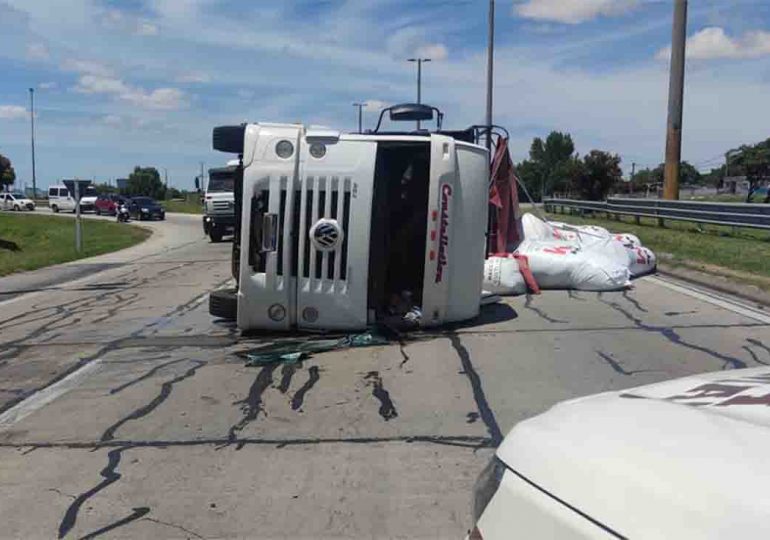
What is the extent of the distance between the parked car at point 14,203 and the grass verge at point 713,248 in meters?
62.2

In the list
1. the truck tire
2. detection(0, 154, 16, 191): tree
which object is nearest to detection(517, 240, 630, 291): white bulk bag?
the truck tire

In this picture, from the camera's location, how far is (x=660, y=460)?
1.79 m

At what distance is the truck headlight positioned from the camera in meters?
2.12

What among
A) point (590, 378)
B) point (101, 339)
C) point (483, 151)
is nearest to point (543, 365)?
point (590, 378)

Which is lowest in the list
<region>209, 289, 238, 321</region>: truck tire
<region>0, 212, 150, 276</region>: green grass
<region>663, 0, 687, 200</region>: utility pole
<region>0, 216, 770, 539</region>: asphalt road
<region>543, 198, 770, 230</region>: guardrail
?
<region>0, 212, 150, 276</region>: green grass

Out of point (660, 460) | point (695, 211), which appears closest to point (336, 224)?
point (660, 460)

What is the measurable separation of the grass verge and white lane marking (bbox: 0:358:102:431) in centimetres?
854

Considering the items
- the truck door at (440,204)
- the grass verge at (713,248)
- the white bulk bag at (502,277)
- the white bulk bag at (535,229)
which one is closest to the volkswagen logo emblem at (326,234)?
the truck door at (440,204)

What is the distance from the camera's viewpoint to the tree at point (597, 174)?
151ft

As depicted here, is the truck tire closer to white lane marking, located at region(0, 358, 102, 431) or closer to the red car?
white lane marking, located at region(0, 358, 102, 431)

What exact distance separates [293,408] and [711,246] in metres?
12.5

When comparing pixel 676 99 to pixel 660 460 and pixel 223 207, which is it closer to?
pixel 223 207

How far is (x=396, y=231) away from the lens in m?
9.16

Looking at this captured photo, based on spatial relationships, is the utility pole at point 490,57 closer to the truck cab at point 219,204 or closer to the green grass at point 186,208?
the truck cab at point 219,204
